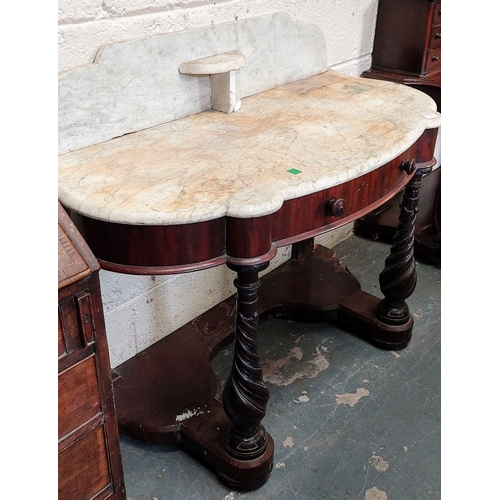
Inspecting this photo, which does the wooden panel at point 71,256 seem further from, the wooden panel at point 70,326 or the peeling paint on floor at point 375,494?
the peeling paint on floor at point 375,494

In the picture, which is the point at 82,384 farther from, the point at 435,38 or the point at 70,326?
the point at 435,38

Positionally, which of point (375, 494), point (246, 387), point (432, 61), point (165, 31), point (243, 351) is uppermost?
point (165, 31)

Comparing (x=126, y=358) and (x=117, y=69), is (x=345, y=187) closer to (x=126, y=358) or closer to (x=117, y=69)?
(x=117, y=69)

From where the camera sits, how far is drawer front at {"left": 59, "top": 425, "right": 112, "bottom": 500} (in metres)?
1.10

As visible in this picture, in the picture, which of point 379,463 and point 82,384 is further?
point 379,463

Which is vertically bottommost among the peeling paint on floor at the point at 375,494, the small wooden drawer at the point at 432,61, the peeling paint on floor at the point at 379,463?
the peeling paint on floor at the point at 375,494

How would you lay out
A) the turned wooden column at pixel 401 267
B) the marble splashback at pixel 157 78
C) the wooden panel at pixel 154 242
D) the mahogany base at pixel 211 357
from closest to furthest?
the wooden panel at pixel 154 242 < the marble splashback at pixel 157 78 < the mahogany base at pixel 211 357 < the turned wooden column at pixel 401 267

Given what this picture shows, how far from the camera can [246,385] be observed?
4.86 feet

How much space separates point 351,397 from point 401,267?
0.48 meters

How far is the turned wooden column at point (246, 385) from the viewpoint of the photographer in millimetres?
1352

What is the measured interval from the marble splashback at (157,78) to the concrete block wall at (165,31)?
0.05 m

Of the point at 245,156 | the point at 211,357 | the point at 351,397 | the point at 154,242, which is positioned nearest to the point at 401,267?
the point at 351,397

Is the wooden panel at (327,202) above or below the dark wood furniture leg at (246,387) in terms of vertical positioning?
above

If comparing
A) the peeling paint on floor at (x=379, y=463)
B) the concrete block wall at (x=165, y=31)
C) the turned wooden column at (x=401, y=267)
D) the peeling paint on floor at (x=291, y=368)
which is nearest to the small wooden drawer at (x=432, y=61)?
the concrete block wall at (x=165, y=31)
